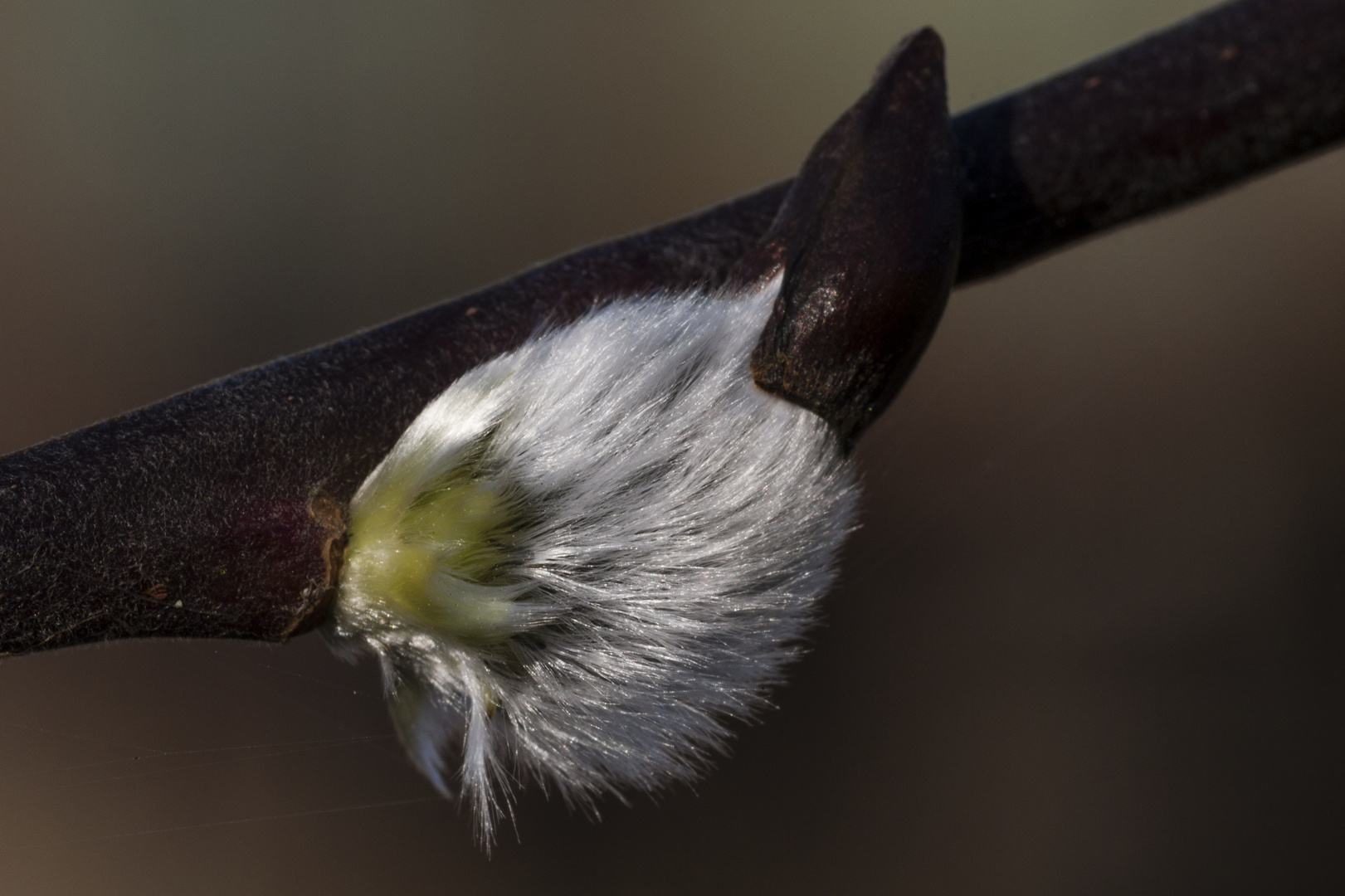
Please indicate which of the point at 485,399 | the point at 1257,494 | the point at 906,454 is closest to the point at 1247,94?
the point at 485,399

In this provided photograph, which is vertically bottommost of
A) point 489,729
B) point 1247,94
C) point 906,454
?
point 906,454

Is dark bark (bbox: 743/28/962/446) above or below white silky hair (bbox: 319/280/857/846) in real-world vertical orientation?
above

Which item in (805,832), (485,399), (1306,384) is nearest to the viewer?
(485,399)

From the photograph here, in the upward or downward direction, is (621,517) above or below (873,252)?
below

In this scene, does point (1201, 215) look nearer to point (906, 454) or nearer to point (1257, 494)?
point (1257, 494)

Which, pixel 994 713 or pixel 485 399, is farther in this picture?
pixel 994 713

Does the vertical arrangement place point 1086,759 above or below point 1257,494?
below
